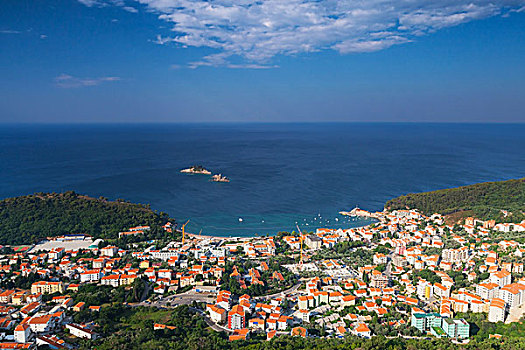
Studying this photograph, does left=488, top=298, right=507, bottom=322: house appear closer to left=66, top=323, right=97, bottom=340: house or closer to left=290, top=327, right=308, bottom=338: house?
left=290, top=327, right=308, bottom=338: house

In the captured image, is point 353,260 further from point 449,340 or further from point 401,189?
point 401,189

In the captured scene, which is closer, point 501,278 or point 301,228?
point 501,278

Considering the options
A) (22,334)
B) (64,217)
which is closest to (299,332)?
(22,334)

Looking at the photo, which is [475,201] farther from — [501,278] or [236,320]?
[236,320]

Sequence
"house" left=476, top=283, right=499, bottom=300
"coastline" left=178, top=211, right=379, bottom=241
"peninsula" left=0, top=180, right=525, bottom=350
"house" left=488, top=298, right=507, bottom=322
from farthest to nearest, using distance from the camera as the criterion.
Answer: "coastline" left=178, top=211, right=379, bottom=241 → "house" left=476, top=283, right=499, bottom=300 → "house" left=488, top=298, right=507, bottom=322 → "peninsula" left=0, top=180, right=525, bottom=350

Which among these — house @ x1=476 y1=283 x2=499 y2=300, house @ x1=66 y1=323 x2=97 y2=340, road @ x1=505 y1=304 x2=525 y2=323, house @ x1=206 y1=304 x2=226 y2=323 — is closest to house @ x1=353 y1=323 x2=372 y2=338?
house @ x1=206 y1=304 x2=226 y2=323

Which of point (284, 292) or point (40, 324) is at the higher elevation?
point (40, 324)

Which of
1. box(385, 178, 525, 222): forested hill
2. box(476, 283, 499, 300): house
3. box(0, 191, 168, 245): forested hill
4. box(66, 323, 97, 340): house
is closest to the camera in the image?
box(66, 323, 97, 340): house
